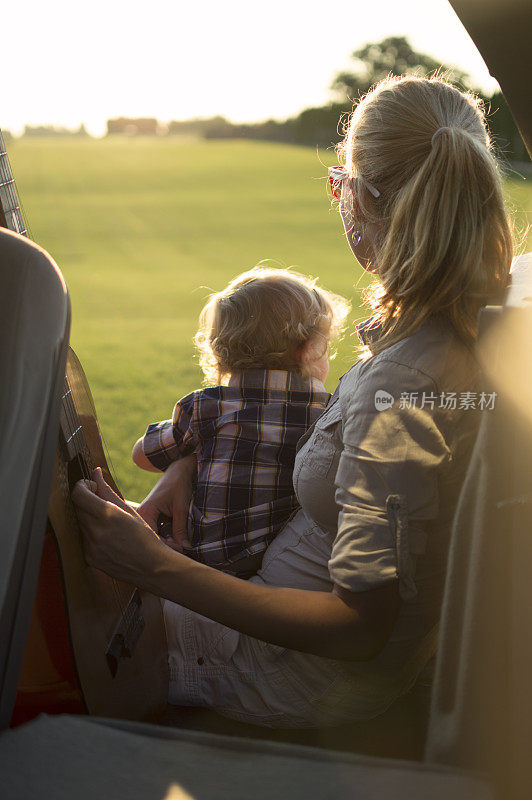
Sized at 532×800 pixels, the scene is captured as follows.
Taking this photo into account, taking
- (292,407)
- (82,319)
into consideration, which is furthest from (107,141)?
(292,407)

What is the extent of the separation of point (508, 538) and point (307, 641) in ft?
1.27

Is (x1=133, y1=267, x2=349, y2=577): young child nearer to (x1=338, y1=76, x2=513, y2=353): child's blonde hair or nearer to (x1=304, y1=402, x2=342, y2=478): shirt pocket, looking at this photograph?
(x1=304, y1=402, x2=342, y2=478): shirt pocket

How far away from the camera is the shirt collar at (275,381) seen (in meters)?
1.68

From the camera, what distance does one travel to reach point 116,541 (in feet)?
3.71

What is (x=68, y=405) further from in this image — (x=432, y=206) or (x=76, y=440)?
(x=432, y=206)

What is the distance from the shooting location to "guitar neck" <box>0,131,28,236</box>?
121 cm

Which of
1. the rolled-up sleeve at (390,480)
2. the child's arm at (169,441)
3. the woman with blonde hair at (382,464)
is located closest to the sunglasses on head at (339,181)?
the woman with blonde hair at (382,464)

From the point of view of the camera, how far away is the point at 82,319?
7.85 metres

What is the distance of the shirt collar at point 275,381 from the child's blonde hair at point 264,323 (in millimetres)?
39

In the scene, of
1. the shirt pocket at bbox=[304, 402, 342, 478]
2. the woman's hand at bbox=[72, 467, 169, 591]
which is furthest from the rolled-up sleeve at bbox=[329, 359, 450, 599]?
the woman's hand at bbox=[72, 467, 169, 591]

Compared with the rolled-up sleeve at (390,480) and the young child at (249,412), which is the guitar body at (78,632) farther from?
the rolled-up sleeve at (390,480)

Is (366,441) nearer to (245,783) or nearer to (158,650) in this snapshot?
(245,783)

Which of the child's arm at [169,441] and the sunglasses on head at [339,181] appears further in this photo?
the child's arm at [169,441]

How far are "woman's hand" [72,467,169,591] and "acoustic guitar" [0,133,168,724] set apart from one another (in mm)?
18
